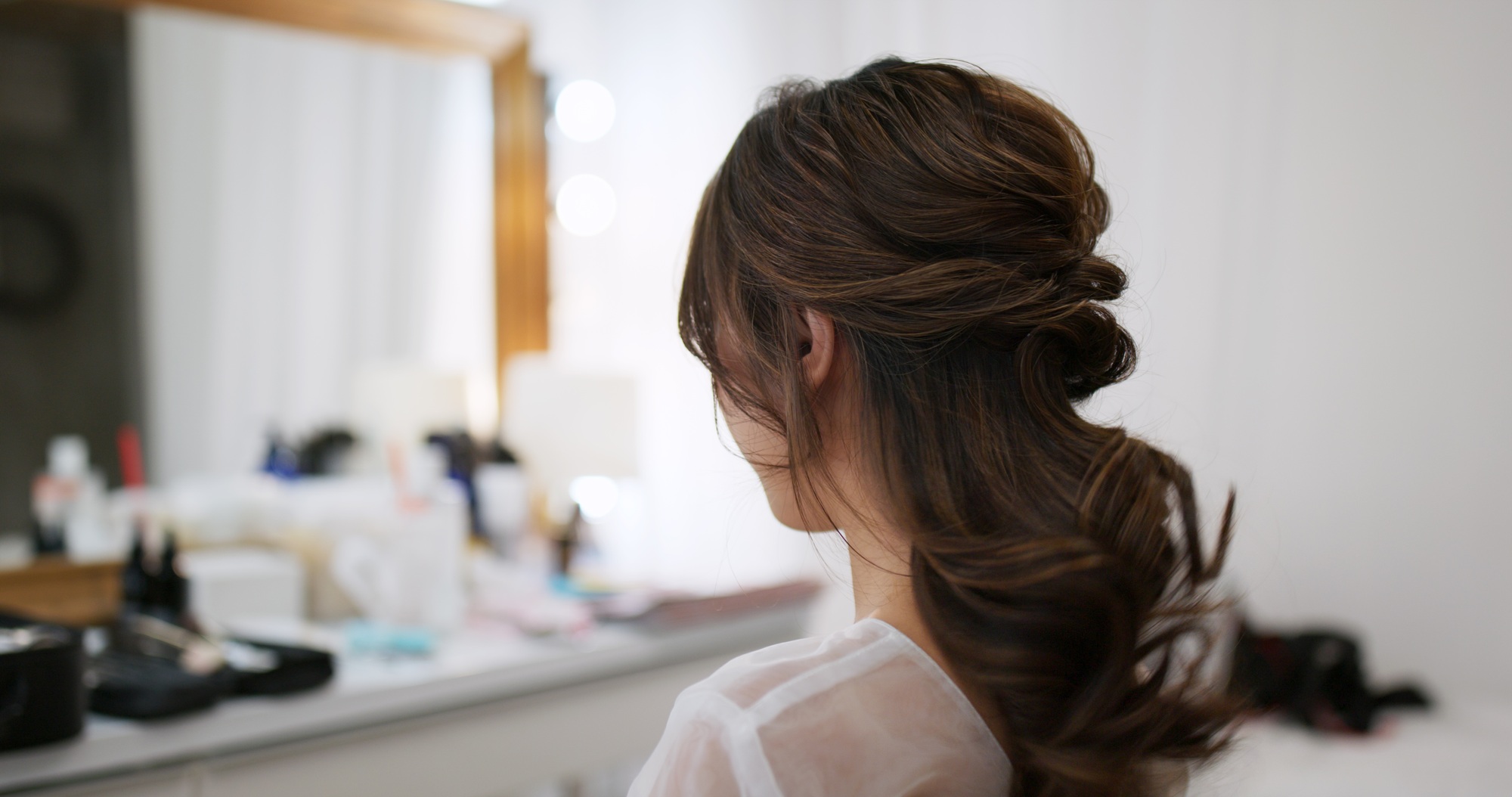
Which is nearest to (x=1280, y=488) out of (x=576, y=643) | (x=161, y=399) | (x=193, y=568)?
(x=576, y=643)

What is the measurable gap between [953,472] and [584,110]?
1.63 m

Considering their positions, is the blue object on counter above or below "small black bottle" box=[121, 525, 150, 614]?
below

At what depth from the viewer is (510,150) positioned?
1.89 m

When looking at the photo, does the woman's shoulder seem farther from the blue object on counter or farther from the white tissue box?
the white tissue box

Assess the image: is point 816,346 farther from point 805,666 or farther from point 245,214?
point 245,214

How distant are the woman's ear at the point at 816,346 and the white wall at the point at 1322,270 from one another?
28.5 inches

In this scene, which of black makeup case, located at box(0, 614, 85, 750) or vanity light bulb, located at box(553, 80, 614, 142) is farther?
vanity light bulb, located at box(553, 80, 614, 142)

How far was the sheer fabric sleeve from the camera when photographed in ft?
1.53

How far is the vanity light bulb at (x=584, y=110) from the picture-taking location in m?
1.95

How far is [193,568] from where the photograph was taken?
1339 millimetres

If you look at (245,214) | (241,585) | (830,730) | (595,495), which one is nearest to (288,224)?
(245,214)

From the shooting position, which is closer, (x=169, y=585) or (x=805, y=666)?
(x=805, y=666)

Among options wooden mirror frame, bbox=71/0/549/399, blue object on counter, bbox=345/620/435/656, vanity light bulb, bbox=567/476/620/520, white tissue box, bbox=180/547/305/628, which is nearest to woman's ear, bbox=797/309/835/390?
blue object on counter, bbox=345/620/435/656

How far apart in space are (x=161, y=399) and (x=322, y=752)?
2.21 feet
